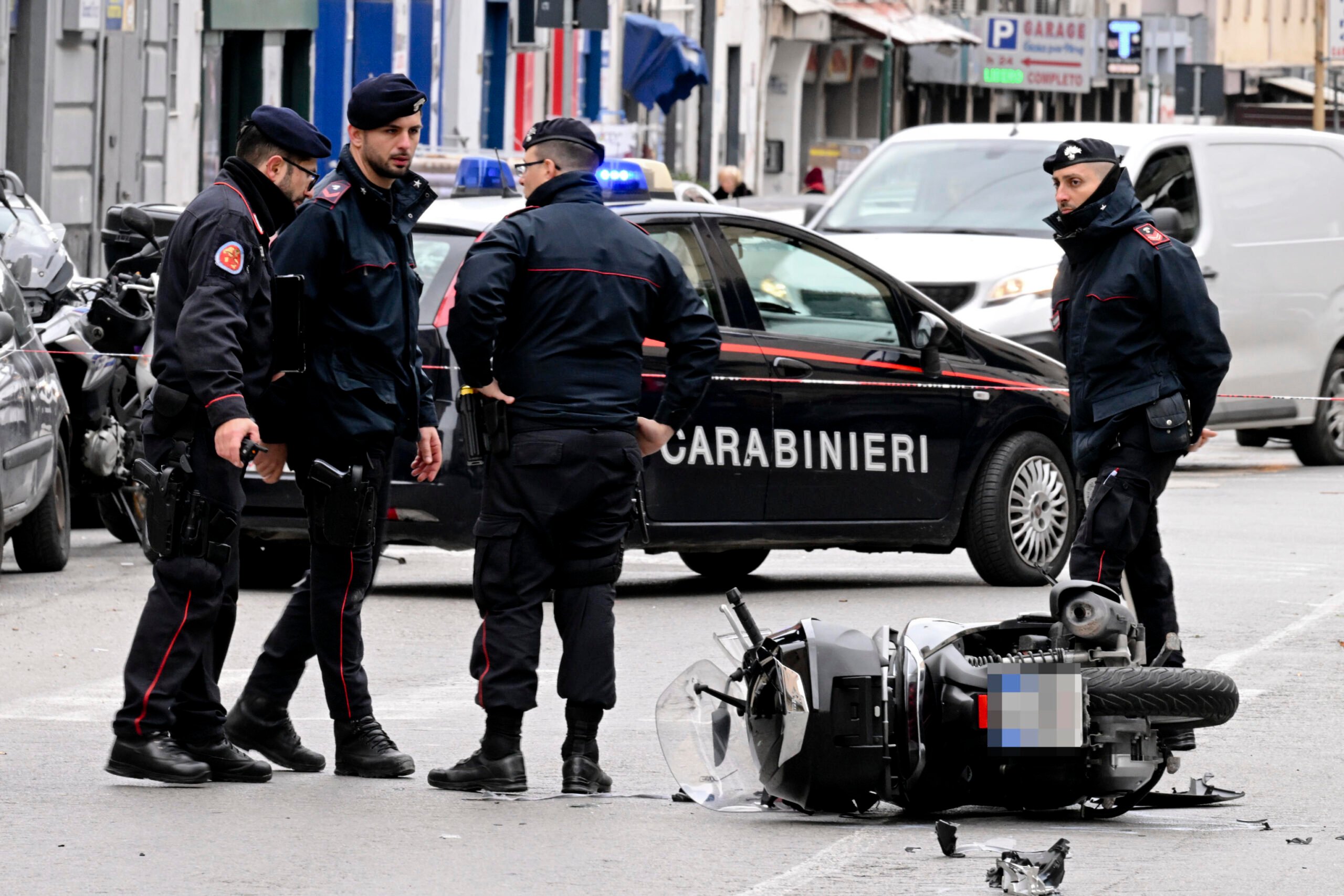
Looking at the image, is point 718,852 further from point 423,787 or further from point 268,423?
point 268,423

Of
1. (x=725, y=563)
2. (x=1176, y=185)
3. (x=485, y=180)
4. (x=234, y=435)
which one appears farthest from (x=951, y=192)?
(x=234, y=435)

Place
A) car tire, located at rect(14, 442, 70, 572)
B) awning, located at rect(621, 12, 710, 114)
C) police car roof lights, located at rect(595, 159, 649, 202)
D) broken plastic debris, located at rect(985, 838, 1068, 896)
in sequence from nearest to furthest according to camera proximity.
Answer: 1. broken plastic debris, located at rect(985, 838, 1068, 896)
2. police car roof lights, located at rect(595, 159, 649, 202)
3. car tire, located at rect(14, 442, 70, 572)
4. awning, located at rect(621, 12, 710, 114)

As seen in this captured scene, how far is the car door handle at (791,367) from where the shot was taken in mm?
10711

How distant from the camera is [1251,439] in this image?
20156 millimetres

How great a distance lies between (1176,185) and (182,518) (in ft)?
35.4

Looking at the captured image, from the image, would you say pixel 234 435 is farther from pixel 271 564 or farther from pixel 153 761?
pixel 271 564

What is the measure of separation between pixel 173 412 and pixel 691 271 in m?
4.14

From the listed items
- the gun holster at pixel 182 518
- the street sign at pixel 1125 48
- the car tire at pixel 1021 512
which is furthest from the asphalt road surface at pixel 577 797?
the street sign at pixel 1125 48

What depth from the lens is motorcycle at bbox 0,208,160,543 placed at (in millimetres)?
12516

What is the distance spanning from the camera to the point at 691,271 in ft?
34.7

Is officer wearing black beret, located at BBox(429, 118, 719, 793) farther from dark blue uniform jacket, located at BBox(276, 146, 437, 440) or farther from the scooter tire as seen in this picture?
the scooter tire

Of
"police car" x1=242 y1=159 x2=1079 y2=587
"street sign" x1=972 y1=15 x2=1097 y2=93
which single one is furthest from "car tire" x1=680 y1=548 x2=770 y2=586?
"street sign" x1=972 y1=15 x2=1097 y2=93

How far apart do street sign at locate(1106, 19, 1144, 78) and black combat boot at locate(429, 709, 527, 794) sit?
48219mm

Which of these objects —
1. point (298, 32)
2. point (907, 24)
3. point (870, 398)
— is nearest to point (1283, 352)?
point (870, 398)
